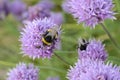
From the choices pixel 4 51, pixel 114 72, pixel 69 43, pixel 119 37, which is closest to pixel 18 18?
pixel 4 51

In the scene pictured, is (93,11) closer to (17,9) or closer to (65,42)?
(65,42)

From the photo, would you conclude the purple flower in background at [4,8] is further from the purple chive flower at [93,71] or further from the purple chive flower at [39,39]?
the purple chive flower at [93,71]

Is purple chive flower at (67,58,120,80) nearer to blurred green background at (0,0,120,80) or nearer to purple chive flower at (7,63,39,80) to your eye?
purple chive flower at (7,63,39,80)

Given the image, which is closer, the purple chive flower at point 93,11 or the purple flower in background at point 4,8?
the purple chive flower at point 93,11

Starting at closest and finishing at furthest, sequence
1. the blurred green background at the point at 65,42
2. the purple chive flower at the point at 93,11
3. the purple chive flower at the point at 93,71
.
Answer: the purple chive flower at the point at 93,71, the purple chive flower at the point at 93,11, the blurred green background at the point at 65,42

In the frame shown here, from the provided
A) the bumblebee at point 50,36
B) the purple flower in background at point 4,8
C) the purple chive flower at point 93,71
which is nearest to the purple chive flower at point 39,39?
the bumblebee at point 50,36

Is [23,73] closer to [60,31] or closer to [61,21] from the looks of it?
[60,31]

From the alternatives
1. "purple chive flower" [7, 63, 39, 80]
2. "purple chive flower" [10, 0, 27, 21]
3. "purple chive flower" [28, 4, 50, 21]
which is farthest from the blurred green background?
"purple chive flower" [7, 63, 39, 80]

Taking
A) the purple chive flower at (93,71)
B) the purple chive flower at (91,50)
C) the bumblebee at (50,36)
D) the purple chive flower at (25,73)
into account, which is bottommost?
the purple chive flower at (25,73)
